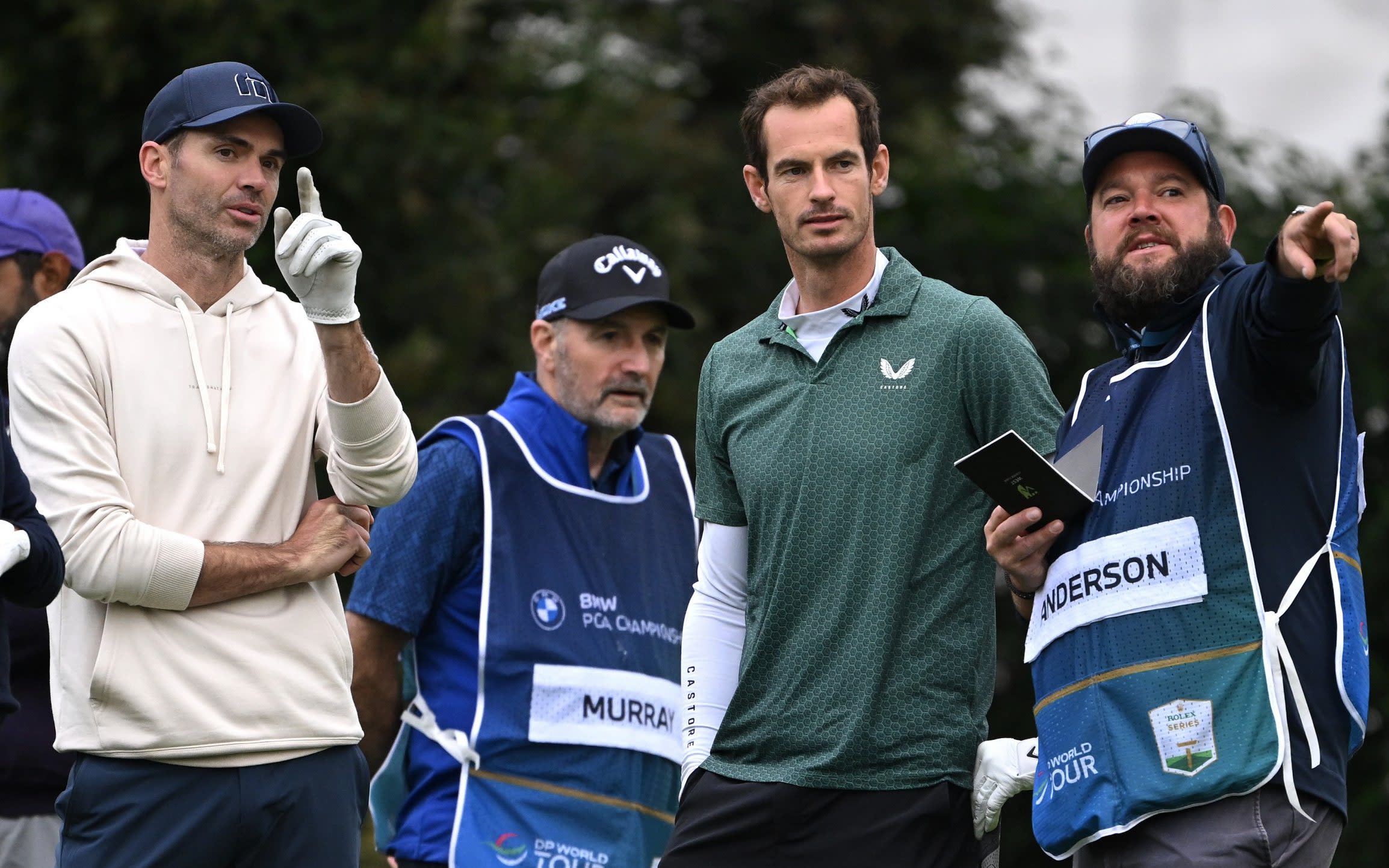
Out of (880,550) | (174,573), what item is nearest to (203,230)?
(174,573)

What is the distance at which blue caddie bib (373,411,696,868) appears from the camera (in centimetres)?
521

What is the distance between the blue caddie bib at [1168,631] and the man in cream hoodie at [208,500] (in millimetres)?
1541

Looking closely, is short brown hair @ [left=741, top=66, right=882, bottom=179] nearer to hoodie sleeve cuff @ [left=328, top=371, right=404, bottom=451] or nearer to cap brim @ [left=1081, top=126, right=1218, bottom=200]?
cap brim @ [left=1081, top=126, right=1218, bottom=200]

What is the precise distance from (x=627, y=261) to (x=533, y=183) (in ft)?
16.8

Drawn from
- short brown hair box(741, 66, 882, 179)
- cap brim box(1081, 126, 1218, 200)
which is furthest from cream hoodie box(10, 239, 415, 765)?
cap brim box(1081, 126, 1218, 200)

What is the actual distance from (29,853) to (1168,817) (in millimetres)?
2774

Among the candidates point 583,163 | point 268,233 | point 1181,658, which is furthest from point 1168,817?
point 583,163

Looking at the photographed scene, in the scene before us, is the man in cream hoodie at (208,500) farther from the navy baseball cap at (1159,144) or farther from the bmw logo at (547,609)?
the navy baseball cap at (1159,144)

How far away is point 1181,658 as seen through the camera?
11.8 ft

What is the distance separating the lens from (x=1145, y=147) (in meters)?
3.98

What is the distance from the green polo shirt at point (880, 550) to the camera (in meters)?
4.16

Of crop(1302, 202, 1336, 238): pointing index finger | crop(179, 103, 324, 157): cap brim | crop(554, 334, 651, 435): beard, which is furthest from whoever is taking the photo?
crop(554, 334, 651, 435): beard

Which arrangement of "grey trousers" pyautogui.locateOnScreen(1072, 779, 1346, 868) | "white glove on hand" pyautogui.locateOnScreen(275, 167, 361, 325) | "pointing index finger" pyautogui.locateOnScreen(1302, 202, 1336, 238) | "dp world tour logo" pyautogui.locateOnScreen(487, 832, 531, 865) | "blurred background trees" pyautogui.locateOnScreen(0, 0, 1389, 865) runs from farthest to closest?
"blurred background trees" pyautogui.locateOnScreen(0, 0, 1389, 865) → "dp world tour logo" pyautogui.locateOnScreen(487, 832, 531, 865) → "white glove on hand" pyautogui.locateOnScreen(275, 167, 361, 325) → "grey trousers" pyautogui.locateOnScreen(1072, 779, 1346, 868) → "pointing index finger" pyautogui.locateOnScreen(1302, 202, 1336, 238)

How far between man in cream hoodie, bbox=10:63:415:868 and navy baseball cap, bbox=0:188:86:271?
101 centimetres
